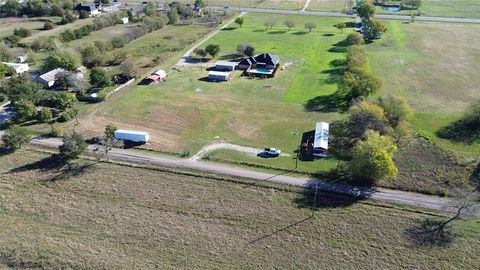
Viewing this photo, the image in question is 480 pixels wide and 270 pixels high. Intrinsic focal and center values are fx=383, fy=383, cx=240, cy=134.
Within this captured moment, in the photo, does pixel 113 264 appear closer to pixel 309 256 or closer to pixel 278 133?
pixel 309 256

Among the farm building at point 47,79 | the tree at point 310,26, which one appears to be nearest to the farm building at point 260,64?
the tree at point 310,26

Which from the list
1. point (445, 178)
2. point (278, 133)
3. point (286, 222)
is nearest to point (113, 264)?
point (286, 222)

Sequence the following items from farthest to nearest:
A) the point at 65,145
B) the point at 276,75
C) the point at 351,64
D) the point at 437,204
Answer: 1. the point at 276,75
2. the point at 351,64
3. the point at 65,145
4. the point at 437,204

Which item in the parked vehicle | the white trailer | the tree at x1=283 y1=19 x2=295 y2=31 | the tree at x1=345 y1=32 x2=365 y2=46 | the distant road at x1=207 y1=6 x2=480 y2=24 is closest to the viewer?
the parked vehicle

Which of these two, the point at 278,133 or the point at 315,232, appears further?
the point at 278,133

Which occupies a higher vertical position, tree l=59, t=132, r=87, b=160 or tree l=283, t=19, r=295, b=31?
tree l=283, t=19, r=295, b=31

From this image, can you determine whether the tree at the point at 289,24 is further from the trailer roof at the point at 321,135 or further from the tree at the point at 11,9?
the tree at the point at 11,9

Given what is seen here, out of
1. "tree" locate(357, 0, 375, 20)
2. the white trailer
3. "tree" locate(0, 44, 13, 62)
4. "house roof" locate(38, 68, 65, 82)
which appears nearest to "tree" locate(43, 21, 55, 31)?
"tree" locate(0, 44, 13, 62)

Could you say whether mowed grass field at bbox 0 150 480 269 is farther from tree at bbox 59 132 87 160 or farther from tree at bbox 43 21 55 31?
tree at bbox 43 21 55 31
